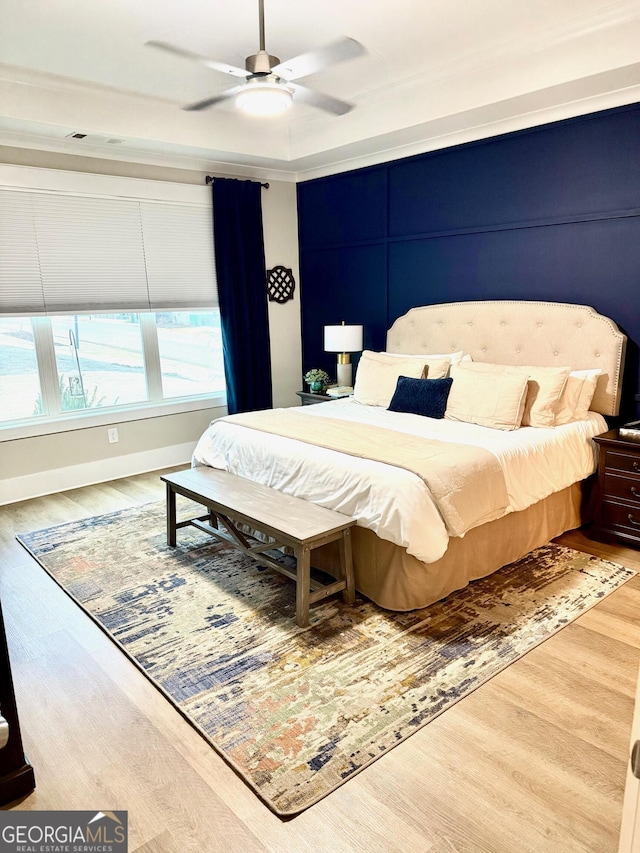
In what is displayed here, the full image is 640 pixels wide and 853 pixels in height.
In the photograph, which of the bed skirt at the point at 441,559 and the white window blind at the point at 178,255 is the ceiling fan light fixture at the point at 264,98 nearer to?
the bed skirt at the point at 441,559

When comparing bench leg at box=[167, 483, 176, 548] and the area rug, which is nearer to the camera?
the area rug

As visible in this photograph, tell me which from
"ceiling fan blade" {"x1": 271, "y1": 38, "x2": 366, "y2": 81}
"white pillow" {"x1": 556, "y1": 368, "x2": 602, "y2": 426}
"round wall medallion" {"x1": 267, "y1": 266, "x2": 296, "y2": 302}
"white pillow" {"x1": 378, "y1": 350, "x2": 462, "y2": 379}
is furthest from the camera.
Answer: "round wall medallion" {"x1": 267, "y1": 266, "x2": 296, "y2": 302}

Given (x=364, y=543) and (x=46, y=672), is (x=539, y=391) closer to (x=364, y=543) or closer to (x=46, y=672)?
(x=364, y=543)

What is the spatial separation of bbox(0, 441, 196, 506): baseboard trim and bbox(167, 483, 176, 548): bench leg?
1.62 meters

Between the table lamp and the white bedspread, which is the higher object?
the table lamp

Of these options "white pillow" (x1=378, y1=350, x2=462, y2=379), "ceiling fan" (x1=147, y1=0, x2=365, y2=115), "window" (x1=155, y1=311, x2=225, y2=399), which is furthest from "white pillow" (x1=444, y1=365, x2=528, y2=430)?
"window" (x1=155, y1=311, x2=225, y2=399)

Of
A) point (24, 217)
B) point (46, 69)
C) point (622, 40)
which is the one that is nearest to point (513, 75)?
point (622, 40)

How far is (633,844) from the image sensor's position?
87cm

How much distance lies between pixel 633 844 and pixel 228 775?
Answer: 1.38 meters

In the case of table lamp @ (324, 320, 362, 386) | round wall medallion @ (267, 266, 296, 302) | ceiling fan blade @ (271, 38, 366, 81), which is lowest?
table lamp @ (324, 320, 362, 386)

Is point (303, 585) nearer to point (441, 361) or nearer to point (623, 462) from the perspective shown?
point (623, 462)

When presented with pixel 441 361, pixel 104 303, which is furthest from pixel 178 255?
pixel 441 361

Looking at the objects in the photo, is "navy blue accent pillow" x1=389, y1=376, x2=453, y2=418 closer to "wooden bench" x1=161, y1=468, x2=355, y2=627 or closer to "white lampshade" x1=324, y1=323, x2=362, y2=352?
"white lampshade" x1=324, y1=323, x2=362, y2=352

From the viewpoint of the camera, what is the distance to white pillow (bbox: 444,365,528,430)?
142 inches
